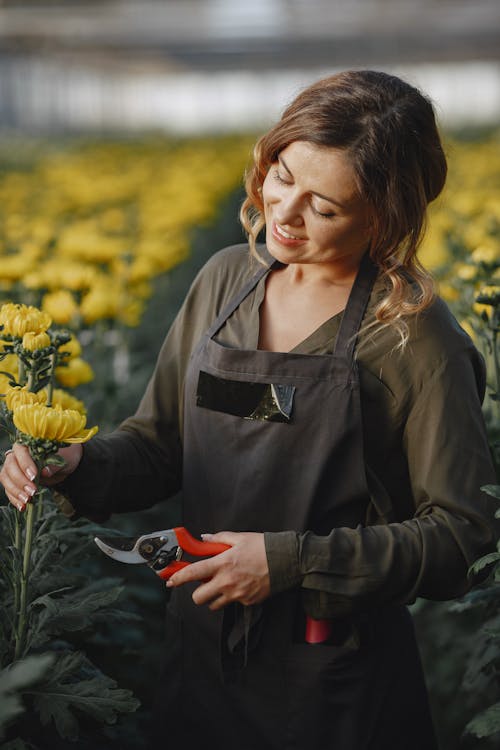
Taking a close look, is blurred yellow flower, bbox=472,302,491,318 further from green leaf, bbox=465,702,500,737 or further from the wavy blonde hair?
green leaf, bbox=465,702,500,737

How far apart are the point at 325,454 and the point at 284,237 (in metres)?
0.34

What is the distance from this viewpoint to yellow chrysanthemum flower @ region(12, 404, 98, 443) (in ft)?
4.74

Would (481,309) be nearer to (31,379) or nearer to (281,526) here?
(281,526)

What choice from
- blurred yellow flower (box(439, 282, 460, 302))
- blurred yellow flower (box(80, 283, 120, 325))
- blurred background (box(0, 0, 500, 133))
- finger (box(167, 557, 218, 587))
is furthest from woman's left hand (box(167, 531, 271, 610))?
blurred background (box(0, 0, 500, 133))

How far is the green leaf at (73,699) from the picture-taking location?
1560 millimetres

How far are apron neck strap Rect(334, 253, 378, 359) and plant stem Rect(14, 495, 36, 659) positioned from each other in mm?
523

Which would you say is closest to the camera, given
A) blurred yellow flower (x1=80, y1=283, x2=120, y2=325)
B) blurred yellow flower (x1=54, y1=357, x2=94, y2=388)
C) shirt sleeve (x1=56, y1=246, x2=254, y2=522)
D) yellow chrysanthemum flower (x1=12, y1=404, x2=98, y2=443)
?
yellow chrysanthemum flower (x1=12, y1=404, x2=98, y2=443)

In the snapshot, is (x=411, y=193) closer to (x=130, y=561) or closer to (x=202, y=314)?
(x=202, y=314)

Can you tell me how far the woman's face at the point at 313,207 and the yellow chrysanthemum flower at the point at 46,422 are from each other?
1.36 feet

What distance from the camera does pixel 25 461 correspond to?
149 cm

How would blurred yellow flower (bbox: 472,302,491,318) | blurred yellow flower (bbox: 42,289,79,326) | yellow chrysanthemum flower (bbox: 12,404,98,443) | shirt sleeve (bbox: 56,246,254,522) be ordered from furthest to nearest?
blurred yellow flower (bbox: 42,289,79,326), blurred yellow flower (bbox: 472,302,491,318), shirt sleeve (bbox: 56,246,254,522), yellow chrysanthemum flower (bbox: 12,404,98,443)

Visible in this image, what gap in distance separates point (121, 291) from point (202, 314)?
1.48 metres

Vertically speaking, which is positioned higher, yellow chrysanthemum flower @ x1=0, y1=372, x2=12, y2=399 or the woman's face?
the woman's face

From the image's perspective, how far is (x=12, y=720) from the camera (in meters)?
1.47
